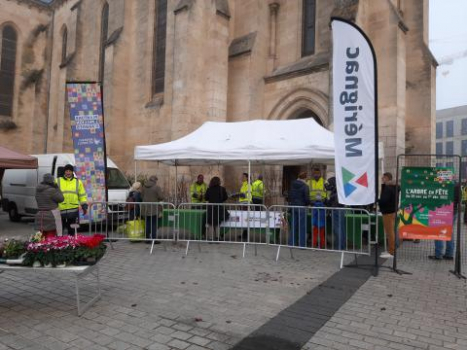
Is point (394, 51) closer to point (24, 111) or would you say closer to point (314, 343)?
point (314, 343)

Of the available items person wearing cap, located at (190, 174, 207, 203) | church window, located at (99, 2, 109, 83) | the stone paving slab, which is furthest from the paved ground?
church window, located at (99, 2, 109, 83)

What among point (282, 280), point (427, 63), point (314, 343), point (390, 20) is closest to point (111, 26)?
point (390, 20)

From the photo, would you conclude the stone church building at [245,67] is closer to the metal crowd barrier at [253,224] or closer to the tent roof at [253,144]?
the tent roof at [253,144]

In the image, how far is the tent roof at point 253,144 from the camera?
7965 mm

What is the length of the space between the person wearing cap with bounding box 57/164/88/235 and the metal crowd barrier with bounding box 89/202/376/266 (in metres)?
0.43

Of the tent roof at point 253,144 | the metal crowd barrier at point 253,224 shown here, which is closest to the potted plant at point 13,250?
the metal crowd barrier at point 253,224

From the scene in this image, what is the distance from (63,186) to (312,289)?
5.06 m

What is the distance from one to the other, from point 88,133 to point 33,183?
3.97m

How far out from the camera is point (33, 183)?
1155 centimetres

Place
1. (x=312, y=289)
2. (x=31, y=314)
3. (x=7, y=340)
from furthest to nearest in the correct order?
1. (x=312, y=289)
2. (x=31, y=314)
3. (x=7, y=340)

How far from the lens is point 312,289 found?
5.04 meters

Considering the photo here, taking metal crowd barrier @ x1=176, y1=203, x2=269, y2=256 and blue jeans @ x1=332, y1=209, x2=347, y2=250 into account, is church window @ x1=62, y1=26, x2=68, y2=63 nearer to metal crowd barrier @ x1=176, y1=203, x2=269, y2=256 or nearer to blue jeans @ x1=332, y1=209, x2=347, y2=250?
metal crowd barrier @ x1=176, y1=203, x2=269, y2=256

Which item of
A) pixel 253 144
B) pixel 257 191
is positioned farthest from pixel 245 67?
pixel 253 144

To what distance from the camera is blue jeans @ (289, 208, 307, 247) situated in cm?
686
